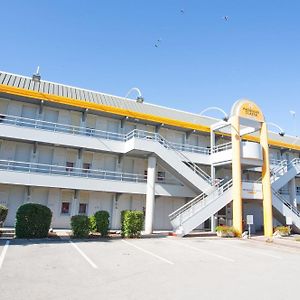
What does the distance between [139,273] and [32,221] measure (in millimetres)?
9970

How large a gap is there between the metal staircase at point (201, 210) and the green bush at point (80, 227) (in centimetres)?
691

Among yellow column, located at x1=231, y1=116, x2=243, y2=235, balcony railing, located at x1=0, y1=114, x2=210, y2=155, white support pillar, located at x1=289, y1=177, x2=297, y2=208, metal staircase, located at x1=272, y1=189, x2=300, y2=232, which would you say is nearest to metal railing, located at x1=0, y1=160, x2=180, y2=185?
balcony railing, located at x1=0, y1=114, x2=210, y2=155

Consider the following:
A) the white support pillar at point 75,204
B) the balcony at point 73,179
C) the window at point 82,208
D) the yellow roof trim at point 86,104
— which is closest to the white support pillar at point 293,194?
the yellow roof trim at point 86,104

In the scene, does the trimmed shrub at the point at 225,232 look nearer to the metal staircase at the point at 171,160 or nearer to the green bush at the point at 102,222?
the metal staircase at the point at 171,160

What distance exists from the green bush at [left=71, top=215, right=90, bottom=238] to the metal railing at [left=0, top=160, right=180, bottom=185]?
453 centimetres

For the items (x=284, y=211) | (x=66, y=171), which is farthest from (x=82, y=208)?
(x=284, y=211)

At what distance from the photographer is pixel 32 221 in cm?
1673

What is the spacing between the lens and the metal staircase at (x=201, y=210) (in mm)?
21000

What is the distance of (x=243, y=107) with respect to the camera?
81.9 ft

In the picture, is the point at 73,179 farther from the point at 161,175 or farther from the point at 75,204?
the point at 161,175

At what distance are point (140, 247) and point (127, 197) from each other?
431 inches

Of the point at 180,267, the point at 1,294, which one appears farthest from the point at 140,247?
the point at 1,294

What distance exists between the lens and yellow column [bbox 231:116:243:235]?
22953mm

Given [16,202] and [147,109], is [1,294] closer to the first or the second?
[16,202]
